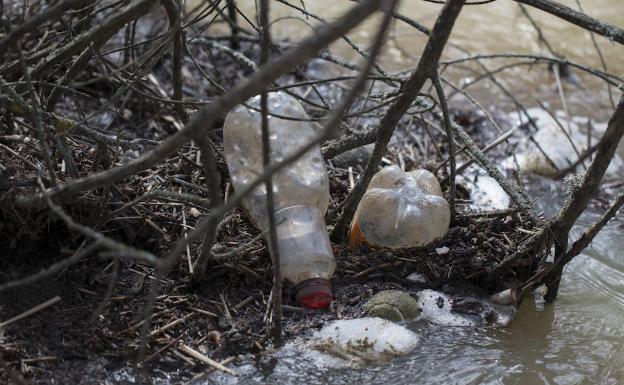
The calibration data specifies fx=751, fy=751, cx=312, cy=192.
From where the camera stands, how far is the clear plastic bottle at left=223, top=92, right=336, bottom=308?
2760 millimetres

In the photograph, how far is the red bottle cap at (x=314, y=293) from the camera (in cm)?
267

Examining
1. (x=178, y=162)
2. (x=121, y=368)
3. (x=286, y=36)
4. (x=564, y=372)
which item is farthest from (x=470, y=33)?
(x=121, y=368)

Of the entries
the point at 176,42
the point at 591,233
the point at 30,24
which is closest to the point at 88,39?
the point at 176,42

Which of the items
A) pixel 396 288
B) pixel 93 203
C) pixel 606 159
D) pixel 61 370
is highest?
pixel 606 159

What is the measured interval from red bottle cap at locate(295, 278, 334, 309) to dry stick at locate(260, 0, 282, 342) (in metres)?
0.11

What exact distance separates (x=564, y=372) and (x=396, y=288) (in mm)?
673

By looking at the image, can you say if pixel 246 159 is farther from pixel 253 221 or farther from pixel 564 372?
pixel 564 372

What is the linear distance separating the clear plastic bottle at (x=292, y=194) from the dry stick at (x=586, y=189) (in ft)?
2.79

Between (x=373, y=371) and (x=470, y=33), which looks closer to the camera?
(x=373, y=371)

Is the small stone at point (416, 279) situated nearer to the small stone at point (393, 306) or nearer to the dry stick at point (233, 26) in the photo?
the small stone at point (393, 306)

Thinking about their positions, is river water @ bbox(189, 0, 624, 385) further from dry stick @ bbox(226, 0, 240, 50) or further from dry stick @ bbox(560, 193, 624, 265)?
dry stick @ bbox(226, 0, 240, 50)

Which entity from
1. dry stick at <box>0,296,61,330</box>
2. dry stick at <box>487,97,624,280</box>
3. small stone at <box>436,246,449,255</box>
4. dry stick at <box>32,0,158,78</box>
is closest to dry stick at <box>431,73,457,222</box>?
small stone at <box>436,246,449,255</box>

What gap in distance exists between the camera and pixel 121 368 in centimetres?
239

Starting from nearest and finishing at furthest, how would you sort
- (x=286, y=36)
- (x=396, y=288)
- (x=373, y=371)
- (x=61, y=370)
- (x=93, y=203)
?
(x=61, y=370) → (x=373, y=371) → (x=93, y=203) → (x=396, y=288) → (x=286, y=36)
